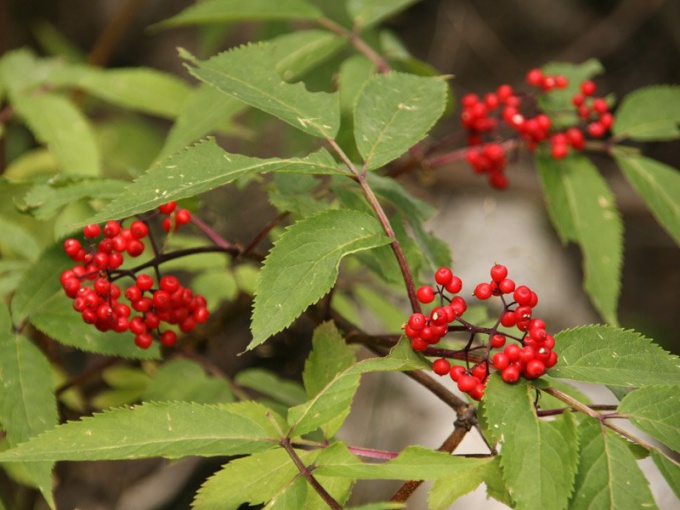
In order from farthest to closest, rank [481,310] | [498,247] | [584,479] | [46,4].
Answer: [46,4] → [498,247] → [481,310] → [584,479]

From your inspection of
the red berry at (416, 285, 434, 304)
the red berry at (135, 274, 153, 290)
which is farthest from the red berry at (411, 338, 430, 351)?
the red berry at (135, 274, 153, 290)

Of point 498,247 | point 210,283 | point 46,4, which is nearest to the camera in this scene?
point 210,283

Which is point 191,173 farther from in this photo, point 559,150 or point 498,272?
point 559,150

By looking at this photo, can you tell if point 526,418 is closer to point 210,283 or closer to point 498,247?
point 210,283

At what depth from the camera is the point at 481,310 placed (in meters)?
1.73

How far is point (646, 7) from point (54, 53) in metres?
3.79

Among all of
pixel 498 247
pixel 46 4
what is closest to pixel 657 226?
pixel 498 247

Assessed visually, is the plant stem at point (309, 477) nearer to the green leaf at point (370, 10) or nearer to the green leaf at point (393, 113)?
the green leaf at point (393, 113)

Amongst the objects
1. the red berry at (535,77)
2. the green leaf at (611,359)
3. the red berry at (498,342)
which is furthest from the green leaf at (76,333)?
the red berry at (535,77)

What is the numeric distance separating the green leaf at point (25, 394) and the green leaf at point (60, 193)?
21cm

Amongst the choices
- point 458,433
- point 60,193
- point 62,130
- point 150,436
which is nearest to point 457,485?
point 458,433

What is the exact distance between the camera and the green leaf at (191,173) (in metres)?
Result: 1.17

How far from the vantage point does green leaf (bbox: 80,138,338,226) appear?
1.17 meters

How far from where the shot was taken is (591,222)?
2062mm
